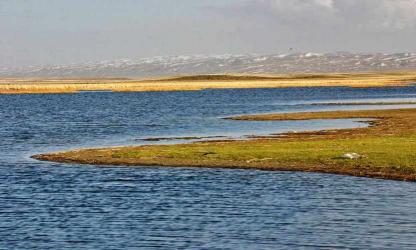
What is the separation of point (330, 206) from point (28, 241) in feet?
38.8

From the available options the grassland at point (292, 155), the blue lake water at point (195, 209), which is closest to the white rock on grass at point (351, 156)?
the grassland at point (292, 155)

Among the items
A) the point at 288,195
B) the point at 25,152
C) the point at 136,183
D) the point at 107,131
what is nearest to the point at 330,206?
the point at 288,195

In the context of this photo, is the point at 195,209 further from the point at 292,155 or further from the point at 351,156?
the point at 292,155

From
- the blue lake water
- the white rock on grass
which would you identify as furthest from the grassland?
the blue lake water

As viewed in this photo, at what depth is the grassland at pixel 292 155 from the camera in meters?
39.4

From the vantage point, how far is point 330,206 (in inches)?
1182

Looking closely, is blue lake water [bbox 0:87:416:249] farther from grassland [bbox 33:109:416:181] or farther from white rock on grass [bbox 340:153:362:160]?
white rock on grass [bbox 340:153:362:160]

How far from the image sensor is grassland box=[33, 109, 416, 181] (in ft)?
129

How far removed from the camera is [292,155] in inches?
1734

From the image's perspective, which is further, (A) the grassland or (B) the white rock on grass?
(B) the white rock on grass

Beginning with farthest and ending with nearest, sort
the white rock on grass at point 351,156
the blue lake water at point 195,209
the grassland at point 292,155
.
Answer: the white rock on grass at point 351,156 < the grassland at point 292,155 < the blue lake water at point 195,209

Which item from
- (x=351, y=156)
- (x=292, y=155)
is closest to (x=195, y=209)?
(x=351, y=156)

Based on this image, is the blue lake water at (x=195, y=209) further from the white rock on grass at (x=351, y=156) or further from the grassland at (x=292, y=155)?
the white rock on grass at (x=351, y=156)

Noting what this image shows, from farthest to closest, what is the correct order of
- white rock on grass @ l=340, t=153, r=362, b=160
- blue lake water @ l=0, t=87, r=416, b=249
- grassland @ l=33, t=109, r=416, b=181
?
white rock on grass @ l=340, t=153, r=362, b=160 → grassland @ l=33, t=109, r=416, b=181 → blue lake water @ l=0, t=87, r=416, b=249
